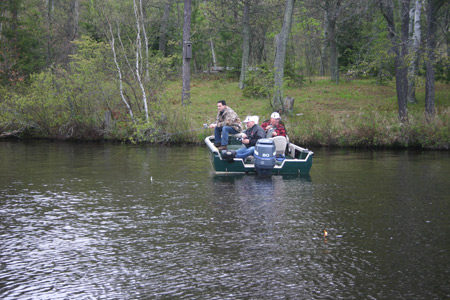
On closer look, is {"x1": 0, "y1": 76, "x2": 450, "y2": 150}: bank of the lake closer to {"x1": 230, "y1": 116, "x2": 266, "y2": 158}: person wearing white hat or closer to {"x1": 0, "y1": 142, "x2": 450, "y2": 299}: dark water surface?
{"x1": 0, "y1": 142, "x2": 450, "y2": 299}: dark water surface

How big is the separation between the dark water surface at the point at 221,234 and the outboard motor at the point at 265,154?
0.47 metres

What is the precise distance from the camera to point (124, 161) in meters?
18.3

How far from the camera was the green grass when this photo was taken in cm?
2241

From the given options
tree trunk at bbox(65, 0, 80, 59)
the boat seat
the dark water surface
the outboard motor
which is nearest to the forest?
tree trunk at bbox(65, 0, 80, 59)

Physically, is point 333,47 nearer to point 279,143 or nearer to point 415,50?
point 415,50

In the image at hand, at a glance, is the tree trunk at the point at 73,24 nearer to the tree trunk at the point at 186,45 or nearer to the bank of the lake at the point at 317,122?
the bank of the lake at the point at 317,122

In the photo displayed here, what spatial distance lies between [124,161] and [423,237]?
38.2 feet

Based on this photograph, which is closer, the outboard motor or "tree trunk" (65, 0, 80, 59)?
the outboard motor

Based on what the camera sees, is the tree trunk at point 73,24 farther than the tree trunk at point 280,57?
Yes

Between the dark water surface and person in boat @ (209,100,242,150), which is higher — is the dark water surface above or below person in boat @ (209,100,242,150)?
below

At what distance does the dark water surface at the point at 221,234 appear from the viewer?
654 cm

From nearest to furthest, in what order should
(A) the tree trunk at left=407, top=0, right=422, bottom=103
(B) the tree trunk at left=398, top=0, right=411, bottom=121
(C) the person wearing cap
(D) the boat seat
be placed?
1. (D) the boat seat
2. (C) the person wearing cap
3. (A) the tree trunk at left=407, top=0, right=422, bottom=103
4. (B) the tree trunk at left=398, top=0, right=411, bottom=121

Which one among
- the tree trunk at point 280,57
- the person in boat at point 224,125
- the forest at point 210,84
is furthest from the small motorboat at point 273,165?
the tree trunk at point 280,57

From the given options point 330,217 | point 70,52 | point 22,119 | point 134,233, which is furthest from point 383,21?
point 134,233
